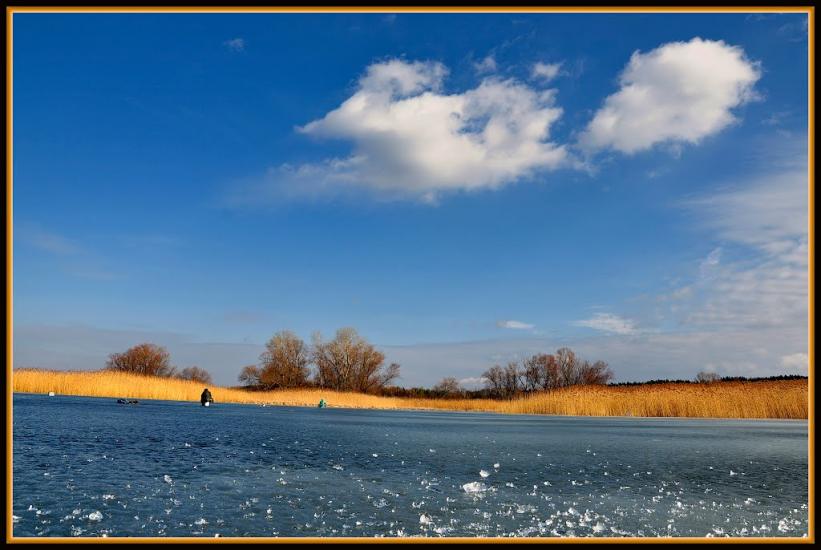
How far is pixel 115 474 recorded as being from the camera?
1170 centimetres

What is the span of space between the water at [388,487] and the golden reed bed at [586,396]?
20.7 m

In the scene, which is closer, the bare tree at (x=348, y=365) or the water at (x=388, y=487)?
the water at (x=388, y=487)

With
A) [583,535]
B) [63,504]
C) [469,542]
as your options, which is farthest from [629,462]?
[63,504]

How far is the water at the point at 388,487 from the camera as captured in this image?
8352 mm

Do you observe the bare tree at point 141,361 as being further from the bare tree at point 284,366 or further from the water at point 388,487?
the water at point 388,487

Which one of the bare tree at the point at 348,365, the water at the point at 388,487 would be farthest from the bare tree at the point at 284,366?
the water at the point at 388,487

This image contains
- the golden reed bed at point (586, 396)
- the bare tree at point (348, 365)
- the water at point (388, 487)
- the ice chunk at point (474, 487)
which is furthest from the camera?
the bare tree at point (348, 365)

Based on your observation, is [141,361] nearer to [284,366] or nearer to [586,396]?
[284,366]

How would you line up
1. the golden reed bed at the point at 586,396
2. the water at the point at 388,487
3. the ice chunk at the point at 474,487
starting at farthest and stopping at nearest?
the golden reed bed at the point at 586,396, the ice chunk at the point at 474,487, the water at the point at 388,487

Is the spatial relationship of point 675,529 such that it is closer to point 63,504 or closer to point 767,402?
point 63,504

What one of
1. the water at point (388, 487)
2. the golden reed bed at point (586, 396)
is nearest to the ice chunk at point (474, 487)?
the water at point (388, 487)

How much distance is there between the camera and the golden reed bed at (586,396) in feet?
125

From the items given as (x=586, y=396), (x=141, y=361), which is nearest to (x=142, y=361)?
(x=141, y=361)

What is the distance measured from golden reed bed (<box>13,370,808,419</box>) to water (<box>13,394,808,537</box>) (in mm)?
20670
